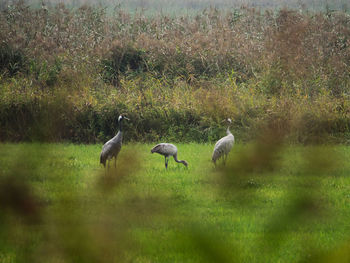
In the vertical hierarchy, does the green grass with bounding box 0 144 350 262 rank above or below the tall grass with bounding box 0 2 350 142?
above

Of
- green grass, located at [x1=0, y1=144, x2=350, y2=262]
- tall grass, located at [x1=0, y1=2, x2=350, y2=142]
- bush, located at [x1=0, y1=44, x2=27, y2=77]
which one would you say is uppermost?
green grass, located at [x1=0, y1=144, x2=350, y2=262]

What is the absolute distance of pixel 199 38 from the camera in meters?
10.7

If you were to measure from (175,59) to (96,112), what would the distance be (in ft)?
9.37

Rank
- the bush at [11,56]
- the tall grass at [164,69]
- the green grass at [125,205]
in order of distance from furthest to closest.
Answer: the tall grass at [164,69]
the bush at [11,56]
the green grass at [125,205]

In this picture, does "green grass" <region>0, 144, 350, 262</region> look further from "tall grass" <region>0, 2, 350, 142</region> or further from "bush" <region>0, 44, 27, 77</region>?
"tall grass" <region>0, 2, 350, 142</region>

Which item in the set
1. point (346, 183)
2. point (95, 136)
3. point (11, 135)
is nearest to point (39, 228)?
point (11, 135)

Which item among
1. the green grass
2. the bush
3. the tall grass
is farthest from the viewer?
the tall grass

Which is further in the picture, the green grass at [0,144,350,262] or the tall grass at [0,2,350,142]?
the tall grass at [0,2,350,142]

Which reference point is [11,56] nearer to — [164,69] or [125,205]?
[125,205]

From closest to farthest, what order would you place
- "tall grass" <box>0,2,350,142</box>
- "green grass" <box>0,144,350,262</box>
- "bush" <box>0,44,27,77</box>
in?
"green grass" <box>0,144,350,262</box>
"bush" <box>0,44,27,77</box>
"tall grass" <box>0,2,350,142</box>

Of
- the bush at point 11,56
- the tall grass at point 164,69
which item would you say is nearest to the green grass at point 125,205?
the bush at point 11,56

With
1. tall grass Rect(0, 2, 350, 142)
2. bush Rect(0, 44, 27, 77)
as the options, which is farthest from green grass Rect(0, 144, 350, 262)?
tall grass Rect(0, 2, 350, 142)

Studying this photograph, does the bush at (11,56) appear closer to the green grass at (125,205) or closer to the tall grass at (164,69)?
the tall grass at (164,69)

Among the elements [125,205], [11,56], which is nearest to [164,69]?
[11,56]
